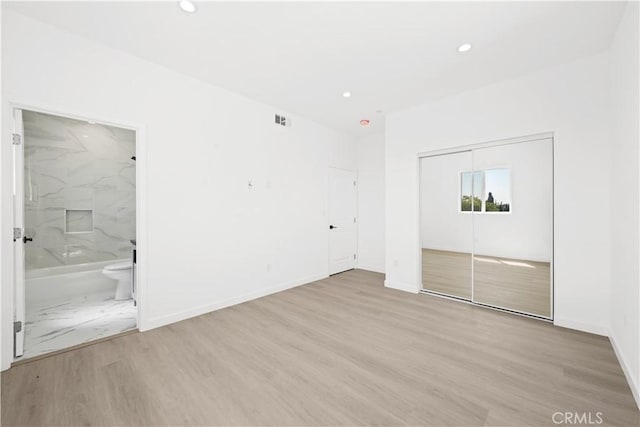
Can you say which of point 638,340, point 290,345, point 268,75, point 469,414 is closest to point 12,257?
point 290,345

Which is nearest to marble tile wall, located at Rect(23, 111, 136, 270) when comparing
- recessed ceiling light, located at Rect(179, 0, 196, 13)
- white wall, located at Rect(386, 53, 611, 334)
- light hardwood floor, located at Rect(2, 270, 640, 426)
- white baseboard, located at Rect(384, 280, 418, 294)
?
light hardwood floor, located at Rect(2, 270, 640, 426)

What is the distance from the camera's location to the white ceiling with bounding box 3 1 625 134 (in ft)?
6.89

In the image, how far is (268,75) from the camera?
316 centimetres

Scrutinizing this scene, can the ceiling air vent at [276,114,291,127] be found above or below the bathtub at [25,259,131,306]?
above

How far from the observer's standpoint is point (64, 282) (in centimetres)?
390

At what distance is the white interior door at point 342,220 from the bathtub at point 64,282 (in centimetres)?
396

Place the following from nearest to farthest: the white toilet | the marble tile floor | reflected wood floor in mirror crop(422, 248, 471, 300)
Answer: the marble tile floor → the white toilet → reflected wood floor in mirror crop(422, 248, 471, 300)

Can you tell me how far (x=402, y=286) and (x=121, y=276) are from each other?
436 cm

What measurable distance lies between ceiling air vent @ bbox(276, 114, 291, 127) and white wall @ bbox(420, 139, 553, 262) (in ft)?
7.67

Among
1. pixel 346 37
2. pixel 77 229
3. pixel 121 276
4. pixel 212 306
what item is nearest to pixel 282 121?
pixel 346 37

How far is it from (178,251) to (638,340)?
4.20 meters

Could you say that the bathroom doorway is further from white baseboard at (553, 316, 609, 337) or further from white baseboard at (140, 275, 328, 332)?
white baseboard at (553, 316, 609, 337)

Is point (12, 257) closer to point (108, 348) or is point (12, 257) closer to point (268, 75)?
point (108, 348)

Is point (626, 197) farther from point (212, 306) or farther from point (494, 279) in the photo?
point (212, 306)
